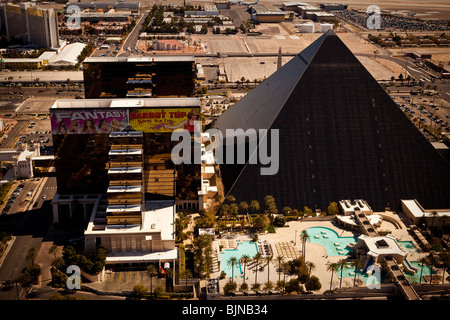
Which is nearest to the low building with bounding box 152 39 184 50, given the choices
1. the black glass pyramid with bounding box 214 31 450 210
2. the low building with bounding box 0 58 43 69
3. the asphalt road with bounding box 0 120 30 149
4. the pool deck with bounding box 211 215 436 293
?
the low building with bounding box 0 58 43 69

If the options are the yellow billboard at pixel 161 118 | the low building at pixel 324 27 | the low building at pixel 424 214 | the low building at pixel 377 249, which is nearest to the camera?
the low building at pixel 377 249

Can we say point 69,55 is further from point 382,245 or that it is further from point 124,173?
point 382,245

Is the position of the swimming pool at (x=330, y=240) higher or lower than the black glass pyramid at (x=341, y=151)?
lower

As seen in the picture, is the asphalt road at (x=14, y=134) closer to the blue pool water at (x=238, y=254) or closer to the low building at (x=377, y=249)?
the blue pool water at (x=238, y=254)

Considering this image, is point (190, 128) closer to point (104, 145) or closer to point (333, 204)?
point (104, 145)

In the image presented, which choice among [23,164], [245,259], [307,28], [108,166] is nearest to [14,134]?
[23,164]

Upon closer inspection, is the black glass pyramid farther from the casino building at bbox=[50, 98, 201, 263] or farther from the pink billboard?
the pink billboard

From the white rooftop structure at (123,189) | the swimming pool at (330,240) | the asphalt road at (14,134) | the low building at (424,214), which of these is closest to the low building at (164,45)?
the asphalt road at (14,134)
